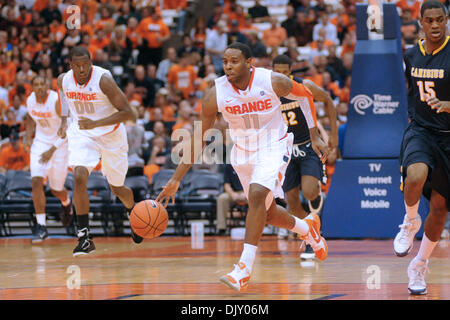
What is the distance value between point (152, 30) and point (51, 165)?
23.2ft

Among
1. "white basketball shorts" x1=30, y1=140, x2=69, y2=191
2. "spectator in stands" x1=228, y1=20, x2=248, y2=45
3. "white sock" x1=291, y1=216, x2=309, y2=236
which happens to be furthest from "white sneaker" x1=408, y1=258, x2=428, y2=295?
"spectator in stands" x1=228, y1=20, x2=248, y2=45

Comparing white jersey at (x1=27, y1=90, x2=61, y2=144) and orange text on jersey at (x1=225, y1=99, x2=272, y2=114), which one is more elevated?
orange text on jersey at (x1=225, y1=99, x2=272, y2=114)

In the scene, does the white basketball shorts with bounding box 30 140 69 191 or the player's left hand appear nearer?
the player's left hand

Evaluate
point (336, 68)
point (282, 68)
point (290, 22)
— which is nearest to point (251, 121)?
point (282, 68)

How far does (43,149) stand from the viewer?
12.1 meters

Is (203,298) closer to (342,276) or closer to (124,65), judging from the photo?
(342,276)

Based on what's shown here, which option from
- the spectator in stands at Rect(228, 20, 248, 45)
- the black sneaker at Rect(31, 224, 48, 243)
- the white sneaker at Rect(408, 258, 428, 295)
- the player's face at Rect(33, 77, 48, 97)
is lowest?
the black sneaker at Rect(31, 224, 48, 243)

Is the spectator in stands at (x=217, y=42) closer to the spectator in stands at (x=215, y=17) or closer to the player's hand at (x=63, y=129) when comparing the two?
the spectator in stands at (x=215, y=17)

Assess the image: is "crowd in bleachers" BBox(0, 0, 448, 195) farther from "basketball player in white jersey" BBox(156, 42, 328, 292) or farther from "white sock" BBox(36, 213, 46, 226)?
"basketball player in white jersey" BBox(156, 42, 328, 292)

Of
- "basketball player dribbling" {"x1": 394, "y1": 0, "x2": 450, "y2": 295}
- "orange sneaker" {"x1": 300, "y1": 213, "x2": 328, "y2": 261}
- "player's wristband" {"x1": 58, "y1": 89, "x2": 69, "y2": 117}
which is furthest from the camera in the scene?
"player's wristband" {"x1": 58, "y1": 89, "x2": 69, "y2": 117}

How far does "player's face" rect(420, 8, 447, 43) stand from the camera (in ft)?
20.0

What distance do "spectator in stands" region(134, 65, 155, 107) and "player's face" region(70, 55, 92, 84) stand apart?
7.25 metres

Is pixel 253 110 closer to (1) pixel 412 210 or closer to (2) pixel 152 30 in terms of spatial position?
(1) pixel 412 210

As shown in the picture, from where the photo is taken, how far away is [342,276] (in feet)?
24.8
